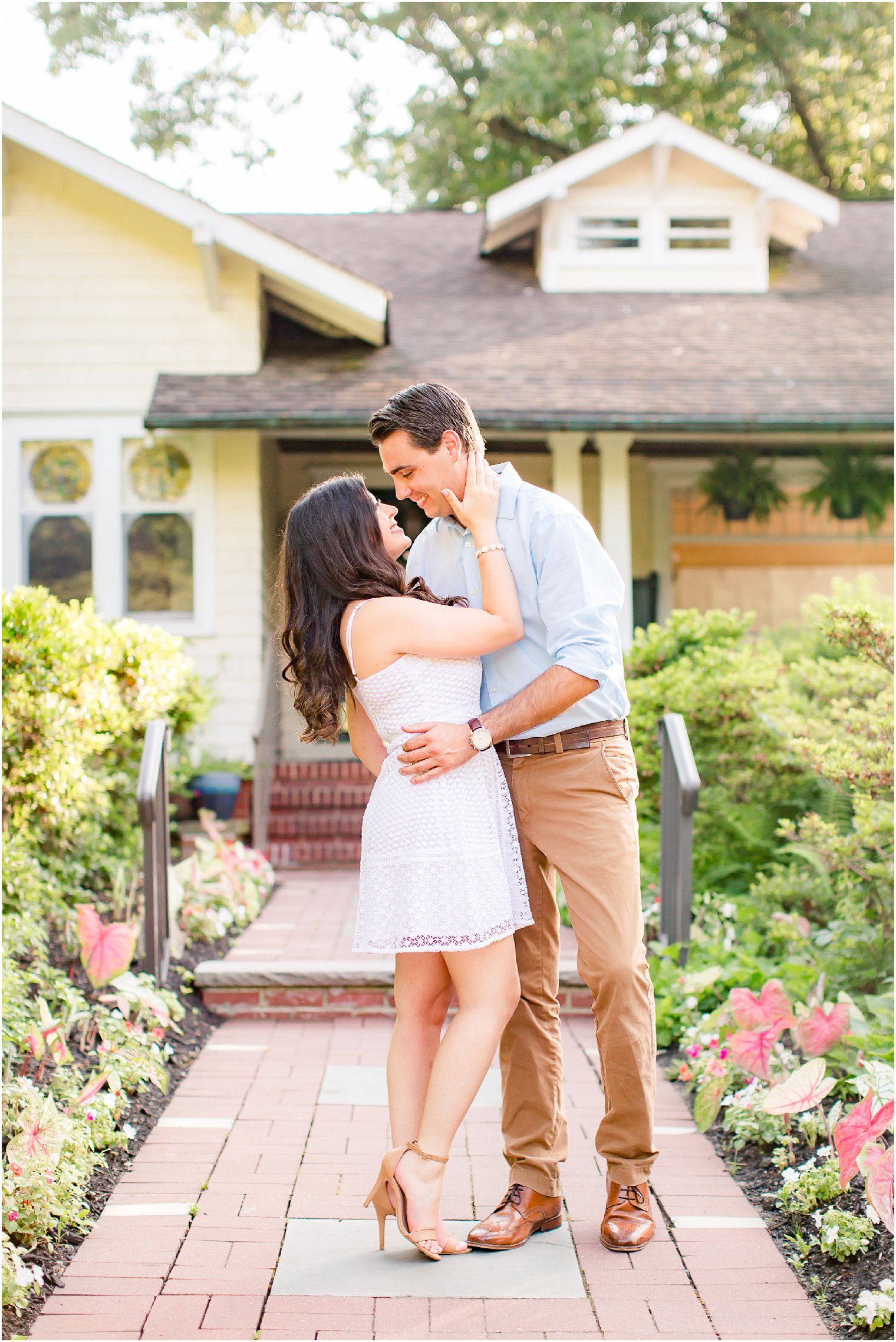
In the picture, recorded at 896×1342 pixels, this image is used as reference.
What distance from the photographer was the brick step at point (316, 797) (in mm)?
8102

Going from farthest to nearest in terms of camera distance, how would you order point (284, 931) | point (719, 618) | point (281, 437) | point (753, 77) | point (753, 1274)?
1. point (753, 77)
2. point (281, 437)
3. point (719, 618)
4. point (284, 931)
5. point (753, 1274)

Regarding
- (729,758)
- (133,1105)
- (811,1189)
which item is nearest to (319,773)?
(729,758)

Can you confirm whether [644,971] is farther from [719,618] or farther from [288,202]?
[288,202]

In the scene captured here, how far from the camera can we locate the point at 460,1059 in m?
2.60

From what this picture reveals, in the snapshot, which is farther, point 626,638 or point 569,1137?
point 626,638

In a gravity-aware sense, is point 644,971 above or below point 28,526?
below

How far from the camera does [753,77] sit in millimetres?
17719

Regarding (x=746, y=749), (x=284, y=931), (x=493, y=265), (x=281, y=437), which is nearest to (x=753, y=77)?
(x=493, y=265)

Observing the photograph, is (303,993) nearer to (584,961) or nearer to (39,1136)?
(39,1136)

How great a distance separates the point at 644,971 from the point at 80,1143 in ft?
5.05

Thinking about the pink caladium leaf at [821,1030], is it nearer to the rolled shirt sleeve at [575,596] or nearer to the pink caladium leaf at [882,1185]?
the pink caladium leaf at [882,1185]

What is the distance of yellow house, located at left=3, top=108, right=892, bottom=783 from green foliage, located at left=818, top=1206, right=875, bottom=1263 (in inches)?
229

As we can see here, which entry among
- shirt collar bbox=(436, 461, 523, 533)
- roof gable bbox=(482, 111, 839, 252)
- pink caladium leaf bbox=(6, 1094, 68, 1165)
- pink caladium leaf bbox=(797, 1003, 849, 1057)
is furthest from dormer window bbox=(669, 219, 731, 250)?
pink caladium leaf bbox=(6, 1094, 68, 1165)

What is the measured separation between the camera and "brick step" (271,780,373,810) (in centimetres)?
810
